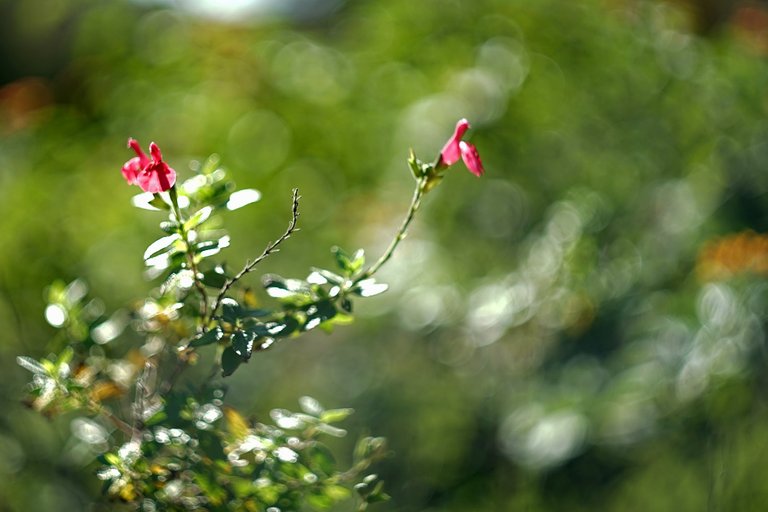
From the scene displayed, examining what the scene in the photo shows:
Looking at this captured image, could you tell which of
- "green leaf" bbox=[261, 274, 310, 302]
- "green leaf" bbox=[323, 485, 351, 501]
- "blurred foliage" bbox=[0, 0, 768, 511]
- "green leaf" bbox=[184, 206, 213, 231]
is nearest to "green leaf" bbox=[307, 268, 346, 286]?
"green leaf" bbox=[261, 274, 310, 302]

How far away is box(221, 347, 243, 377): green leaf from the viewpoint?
91cm

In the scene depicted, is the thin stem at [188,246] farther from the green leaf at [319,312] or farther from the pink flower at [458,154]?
the pink flower at [458,154]

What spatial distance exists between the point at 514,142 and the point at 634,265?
0.49 metres

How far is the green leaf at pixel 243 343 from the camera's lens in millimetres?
896

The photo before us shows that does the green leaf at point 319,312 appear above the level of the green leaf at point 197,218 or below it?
below

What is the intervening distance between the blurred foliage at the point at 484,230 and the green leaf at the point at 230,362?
2.24 ft

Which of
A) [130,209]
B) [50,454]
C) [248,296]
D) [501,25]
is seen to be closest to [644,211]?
[501,25]

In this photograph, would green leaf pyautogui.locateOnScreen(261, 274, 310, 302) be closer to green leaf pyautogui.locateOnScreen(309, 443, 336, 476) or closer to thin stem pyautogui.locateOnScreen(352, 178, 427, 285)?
thin stem pyautogui.locateOnScreen(352, 178, 427, 285)

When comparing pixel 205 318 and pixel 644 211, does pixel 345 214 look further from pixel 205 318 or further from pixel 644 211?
pixel 205 318

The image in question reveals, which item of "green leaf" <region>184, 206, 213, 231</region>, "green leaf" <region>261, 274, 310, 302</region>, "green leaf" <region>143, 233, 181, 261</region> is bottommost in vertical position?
"green leaf" <region>261, 274, 310, 302</region>

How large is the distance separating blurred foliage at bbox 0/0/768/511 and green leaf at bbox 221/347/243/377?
68cm

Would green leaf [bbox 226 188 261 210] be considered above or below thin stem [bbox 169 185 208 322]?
above

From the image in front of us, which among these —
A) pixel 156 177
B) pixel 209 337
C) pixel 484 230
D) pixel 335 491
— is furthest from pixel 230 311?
pixel 484 230

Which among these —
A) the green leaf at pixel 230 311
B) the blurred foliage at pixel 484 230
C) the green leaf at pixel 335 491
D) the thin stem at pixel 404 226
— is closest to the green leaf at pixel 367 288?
the thin stem at pixel 404 226
